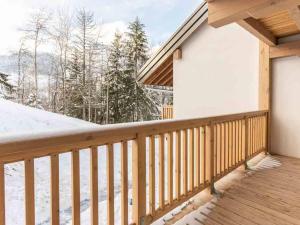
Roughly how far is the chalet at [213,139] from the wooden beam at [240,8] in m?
0.01

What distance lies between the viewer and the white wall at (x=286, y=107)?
5.00m

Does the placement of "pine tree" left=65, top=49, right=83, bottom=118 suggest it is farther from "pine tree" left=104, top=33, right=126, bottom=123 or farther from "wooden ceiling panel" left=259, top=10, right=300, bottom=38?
"wooden ceiling panel" left=259, top=10, right=300, bottom=38

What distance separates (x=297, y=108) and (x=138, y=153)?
13.7ft

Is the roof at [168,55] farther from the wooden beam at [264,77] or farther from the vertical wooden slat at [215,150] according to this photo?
the vertical wooden slat at [215,150]

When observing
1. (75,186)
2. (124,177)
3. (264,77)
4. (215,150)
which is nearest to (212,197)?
(215,150)

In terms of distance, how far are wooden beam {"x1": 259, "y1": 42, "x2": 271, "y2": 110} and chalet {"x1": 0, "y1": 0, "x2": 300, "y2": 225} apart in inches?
0.8

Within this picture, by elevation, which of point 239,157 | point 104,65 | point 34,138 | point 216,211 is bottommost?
point 216,211

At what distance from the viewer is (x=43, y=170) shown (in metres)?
→ 5.99

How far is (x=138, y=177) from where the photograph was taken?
84.7 inches

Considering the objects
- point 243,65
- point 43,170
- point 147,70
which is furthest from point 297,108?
point 43,170

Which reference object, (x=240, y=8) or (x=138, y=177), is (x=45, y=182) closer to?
(x=138, y=177)

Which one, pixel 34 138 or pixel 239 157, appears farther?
pixel 239 157

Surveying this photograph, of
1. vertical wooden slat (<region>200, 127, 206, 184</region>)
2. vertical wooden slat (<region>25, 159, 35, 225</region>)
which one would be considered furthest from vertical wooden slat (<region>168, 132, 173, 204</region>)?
vertical wooden slat (<region>25, 159, 35, 225</region>)

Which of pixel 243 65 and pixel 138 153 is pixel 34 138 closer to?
pixel 138 153
